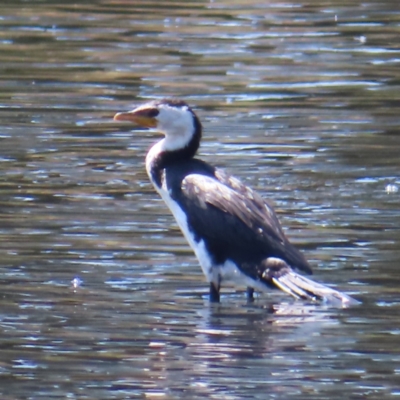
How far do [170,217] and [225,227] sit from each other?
178 cm

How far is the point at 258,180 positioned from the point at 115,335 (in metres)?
3.92

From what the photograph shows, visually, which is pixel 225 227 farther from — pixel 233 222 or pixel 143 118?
pixel 143 118

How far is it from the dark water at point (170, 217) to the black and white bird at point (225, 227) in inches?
6.3

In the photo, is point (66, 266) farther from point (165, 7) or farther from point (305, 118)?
point (165, 7)

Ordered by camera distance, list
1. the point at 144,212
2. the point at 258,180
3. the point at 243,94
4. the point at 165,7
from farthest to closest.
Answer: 1. the point at 165,7
2. the point at 243,94
3. the point at 258,180
4. the point at 144,212

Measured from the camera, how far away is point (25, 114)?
14070 mm

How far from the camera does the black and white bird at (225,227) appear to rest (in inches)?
335

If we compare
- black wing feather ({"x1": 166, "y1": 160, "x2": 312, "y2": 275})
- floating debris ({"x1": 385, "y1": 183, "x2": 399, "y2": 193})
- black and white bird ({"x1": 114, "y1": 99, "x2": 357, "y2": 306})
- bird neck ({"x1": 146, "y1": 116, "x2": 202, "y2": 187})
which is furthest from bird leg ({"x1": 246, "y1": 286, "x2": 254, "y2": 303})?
floating debris ({"x1": 385, "y1": 183, "x2": 399, "y2": 193})

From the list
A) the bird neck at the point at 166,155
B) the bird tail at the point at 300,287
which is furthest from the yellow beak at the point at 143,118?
the bird tail at the point at 300,287

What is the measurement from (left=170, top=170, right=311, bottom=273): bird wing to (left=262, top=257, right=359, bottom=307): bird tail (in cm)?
9

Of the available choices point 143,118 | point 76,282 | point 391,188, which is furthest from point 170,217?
point 391,188

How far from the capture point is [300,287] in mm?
8320

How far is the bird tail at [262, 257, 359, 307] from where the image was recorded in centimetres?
830

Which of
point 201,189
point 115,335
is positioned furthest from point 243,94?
point 115,335
